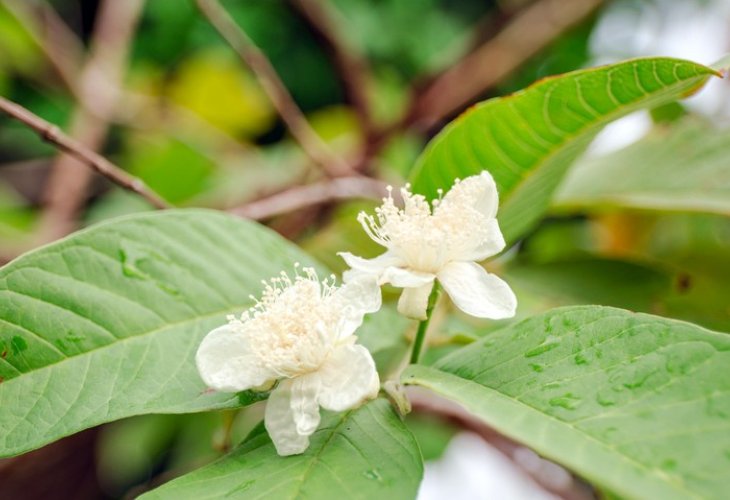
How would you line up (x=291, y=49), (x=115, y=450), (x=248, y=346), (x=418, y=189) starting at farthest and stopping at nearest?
(x=291, y=49) → (x=115, y=450) → (x=418, y=189) → (x=248, y=346)

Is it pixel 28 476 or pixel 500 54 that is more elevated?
pixel 500 54

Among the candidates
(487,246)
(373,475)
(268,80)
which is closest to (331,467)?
(373,475)

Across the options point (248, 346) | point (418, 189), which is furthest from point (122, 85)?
point (248, 346)

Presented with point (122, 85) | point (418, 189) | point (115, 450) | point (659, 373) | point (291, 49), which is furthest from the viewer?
point (291, 49)

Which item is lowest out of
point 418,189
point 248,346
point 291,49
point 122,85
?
point 248,346

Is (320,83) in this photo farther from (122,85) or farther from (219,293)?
(219,293)

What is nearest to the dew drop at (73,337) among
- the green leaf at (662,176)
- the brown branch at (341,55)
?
the green leaf at (662,176)

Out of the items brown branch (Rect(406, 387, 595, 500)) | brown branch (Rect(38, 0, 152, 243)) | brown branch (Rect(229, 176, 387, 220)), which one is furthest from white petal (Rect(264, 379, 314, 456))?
brown branch (Rect(38, 0, 152, 243))

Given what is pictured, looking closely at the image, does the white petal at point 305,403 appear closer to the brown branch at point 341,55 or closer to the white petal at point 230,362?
the white petal at point 230,362
